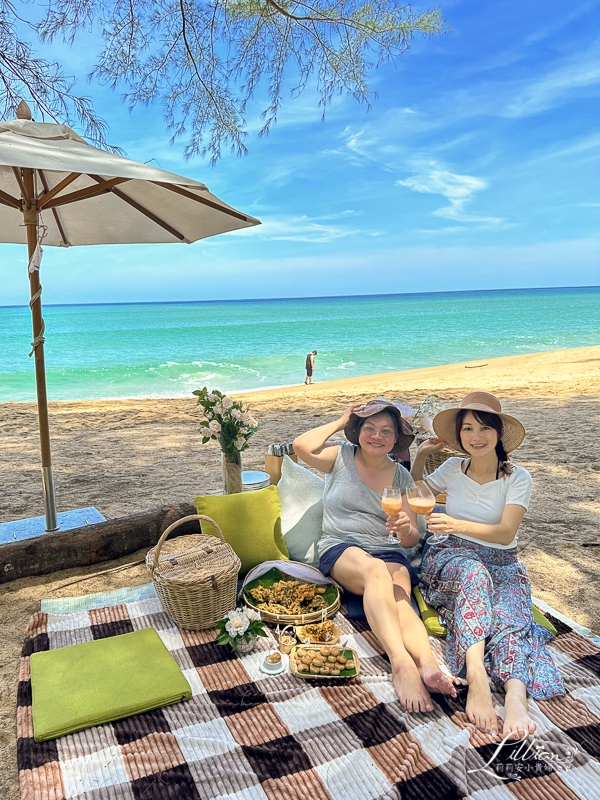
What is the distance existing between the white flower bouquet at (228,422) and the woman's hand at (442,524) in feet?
4.40

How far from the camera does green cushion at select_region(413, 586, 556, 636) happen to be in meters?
2.74

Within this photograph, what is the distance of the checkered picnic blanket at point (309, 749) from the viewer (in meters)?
1.82

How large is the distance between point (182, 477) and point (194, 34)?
4.30 m

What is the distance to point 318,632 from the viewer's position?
8.59ft

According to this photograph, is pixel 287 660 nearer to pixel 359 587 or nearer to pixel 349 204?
pixel 359 587

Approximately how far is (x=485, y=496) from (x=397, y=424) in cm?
60

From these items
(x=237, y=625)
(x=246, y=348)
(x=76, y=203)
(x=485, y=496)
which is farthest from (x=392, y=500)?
(x=246, y=348)

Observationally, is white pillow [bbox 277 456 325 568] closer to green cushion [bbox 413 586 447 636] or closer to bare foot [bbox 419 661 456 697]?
green cushion [bbox 413 586 447 636]

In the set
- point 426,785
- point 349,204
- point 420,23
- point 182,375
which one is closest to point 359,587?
point 426,785

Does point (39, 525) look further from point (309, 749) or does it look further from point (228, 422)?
point (309, 749)

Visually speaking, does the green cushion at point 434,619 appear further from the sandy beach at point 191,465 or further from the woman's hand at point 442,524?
the woman's hand at point 442,524

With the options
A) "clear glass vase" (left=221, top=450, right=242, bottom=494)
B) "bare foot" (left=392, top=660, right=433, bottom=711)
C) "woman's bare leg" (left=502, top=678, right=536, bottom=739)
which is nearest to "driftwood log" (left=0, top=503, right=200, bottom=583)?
"clear glass vase" (left=221, top=450, right=242, bottom=494)

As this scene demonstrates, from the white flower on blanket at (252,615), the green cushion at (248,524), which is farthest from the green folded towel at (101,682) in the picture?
the green cushion at (248,524)

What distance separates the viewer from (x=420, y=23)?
16.6ft
